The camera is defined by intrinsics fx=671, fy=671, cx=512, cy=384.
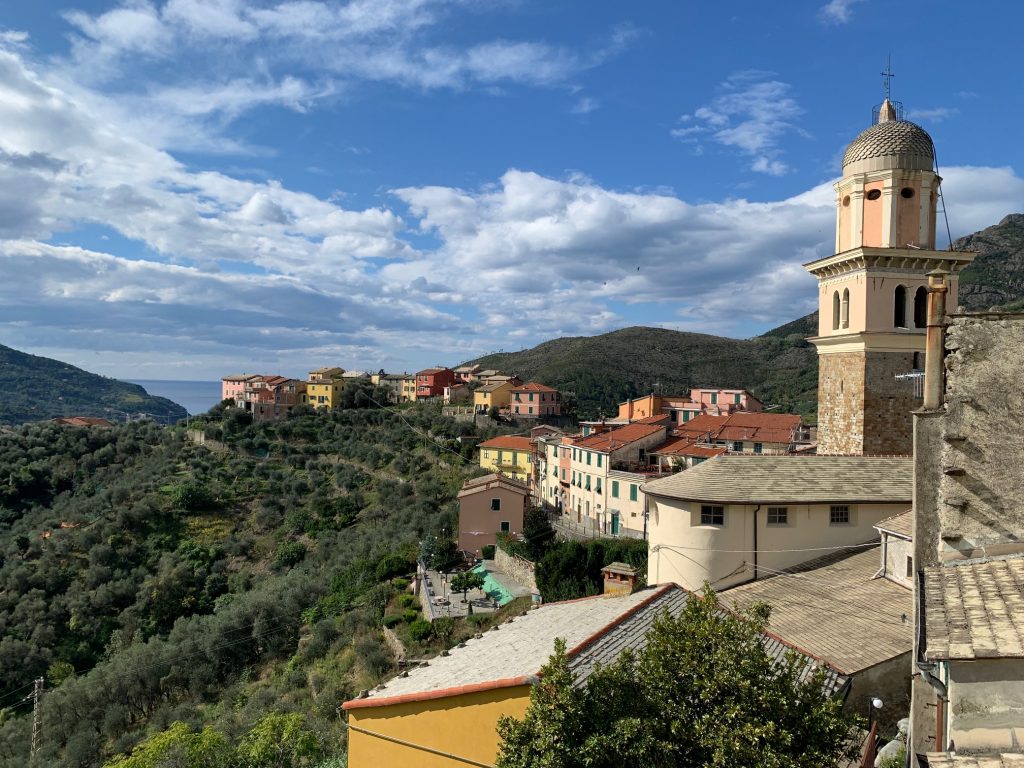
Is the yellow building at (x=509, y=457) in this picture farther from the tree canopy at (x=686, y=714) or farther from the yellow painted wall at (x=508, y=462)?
the tree canopy at (x=686, y=714)

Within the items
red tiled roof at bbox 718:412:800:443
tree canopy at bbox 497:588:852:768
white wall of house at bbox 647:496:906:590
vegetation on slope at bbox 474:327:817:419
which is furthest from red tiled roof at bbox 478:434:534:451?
tree canopy at bbox 497:588:852:768

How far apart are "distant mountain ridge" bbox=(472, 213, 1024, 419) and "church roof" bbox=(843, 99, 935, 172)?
69.5 m

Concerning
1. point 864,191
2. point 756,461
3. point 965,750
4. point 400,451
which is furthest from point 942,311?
point 400,451

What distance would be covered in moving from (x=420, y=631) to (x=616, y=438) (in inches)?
868

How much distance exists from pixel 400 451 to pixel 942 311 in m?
61.7

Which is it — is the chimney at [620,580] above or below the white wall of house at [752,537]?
below

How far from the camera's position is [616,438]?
43.8m

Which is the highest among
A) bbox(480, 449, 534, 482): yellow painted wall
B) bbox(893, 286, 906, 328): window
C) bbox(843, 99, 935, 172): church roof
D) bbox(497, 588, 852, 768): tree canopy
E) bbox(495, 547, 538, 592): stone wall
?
bbox(843, 99, 935, 172): church roof

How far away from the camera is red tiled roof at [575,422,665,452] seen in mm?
42094

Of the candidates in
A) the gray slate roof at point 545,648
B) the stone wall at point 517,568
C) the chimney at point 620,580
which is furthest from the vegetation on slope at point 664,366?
the gray slate roof at point 545,648

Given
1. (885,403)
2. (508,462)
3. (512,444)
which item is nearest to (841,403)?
(885,403)

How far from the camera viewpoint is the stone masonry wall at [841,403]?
1923 centimetres

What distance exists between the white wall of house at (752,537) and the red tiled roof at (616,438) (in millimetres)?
24489

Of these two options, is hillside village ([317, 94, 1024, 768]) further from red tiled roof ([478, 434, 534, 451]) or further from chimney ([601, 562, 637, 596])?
red tiled roof ([478, 434, 534, 451])
